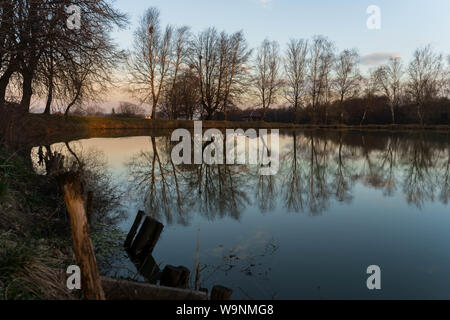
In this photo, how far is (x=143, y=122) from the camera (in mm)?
36125

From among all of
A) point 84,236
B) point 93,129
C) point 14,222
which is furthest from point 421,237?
point 93,129

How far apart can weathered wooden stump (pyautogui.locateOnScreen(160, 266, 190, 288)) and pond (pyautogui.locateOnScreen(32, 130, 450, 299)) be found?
0.37 m

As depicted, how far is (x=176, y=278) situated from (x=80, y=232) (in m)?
1.25

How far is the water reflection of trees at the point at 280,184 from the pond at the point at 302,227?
1.3 inches

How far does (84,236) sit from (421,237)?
5.23m

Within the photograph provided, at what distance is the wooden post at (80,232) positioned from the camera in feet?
8.24

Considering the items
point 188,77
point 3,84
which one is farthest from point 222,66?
point 3,84

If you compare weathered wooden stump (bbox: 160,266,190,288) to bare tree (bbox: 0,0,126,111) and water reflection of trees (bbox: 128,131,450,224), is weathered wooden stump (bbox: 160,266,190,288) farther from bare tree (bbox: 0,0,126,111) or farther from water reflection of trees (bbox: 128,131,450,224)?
bare tree (bbox: 0,0,126,111)

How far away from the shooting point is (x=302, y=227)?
5496mm

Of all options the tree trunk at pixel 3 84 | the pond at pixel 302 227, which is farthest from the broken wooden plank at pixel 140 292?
the tree trunk at pixel 3 84

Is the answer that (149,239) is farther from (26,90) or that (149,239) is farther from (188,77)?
(188,77)

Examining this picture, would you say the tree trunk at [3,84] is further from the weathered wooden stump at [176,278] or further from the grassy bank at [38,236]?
the weathered wooden stump at [176,278]

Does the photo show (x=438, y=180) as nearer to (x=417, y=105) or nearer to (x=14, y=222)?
(x=14, y=222)

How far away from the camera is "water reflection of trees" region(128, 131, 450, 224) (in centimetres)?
693
